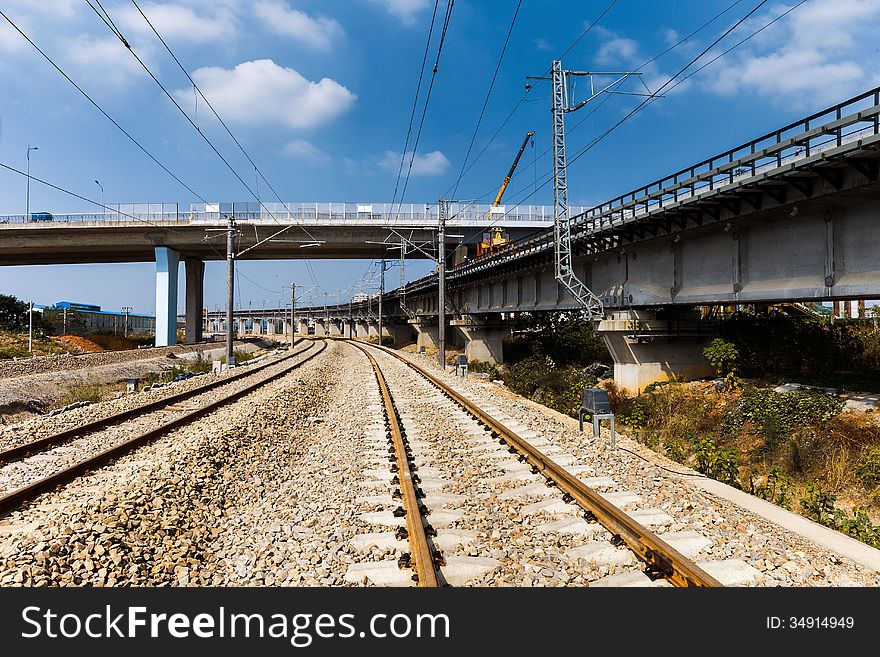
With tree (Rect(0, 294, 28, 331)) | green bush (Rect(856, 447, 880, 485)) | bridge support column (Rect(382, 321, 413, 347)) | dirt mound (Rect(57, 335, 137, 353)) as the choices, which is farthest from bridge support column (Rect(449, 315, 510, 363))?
tree (Rect(0, 294, 28, 331))

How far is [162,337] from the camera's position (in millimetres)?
44969

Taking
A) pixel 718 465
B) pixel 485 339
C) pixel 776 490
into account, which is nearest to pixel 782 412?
pixel 776 490

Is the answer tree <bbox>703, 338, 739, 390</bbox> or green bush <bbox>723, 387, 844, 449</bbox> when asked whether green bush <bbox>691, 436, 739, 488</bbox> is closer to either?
green bush <bbox>723, 387, 844, 449</bbox>

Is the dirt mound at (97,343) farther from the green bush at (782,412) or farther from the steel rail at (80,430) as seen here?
the green bush at (782,412)

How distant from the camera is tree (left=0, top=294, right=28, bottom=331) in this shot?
186 ft

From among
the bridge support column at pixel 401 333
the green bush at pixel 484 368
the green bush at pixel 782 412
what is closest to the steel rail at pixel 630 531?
the green bush at pixel 782 412

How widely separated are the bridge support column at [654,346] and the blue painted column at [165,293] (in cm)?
3919

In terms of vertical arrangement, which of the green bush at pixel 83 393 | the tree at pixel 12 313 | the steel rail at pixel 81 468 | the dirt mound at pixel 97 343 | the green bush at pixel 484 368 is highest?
the tree at pixel 12 313

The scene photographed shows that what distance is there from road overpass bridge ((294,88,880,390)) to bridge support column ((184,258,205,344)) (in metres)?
37.7

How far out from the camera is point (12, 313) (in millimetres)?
60719

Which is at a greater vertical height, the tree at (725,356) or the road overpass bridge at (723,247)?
the road overpass bridge at (723,247)

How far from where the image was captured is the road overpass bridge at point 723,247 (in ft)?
37.6

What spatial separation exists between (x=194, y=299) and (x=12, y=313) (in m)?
26.9
